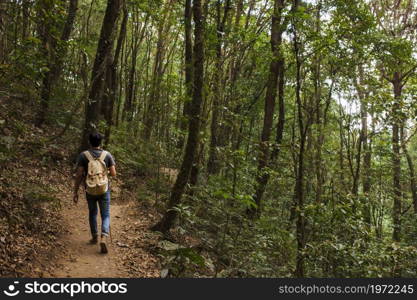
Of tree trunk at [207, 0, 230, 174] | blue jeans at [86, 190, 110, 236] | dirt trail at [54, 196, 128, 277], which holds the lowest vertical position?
dirt trail at [54, 196, 128, 277]

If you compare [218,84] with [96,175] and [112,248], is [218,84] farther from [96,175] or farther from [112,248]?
[112,248]

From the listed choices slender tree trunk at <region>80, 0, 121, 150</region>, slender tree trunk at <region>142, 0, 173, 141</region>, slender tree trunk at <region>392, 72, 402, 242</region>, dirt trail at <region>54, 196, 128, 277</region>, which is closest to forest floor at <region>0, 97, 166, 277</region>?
dirt trail at <region>54, 196, 128, 277</region>

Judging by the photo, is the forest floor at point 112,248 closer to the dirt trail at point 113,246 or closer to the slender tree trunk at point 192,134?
the dirt trail at point 113,246

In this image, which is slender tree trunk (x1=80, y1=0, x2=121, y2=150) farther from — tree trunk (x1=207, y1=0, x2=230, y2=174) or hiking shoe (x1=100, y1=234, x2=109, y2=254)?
hiking shoe (x1=100, y1=234, x2=109, y2=254)

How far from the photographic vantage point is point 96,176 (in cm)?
632

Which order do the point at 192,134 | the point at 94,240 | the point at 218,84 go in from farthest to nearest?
the point at 218,84, the point at 192,134, the point at 94,240

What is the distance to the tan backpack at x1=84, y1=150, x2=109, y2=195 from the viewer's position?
6293 millimetres

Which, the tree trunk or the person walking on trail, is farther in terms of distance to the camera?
the tree trunk

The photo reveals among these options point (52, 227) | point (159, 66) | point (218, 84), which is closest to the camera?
point (52, 227)

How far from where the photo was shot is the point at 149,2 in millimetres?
13578

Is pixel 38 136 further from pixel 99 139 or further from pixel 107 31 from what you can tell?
pixel 99 139

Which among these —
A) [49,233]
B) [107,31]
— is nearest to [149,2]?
[107,31]

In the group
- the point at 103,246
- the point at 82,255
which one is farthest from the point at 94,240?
the point at 82,255

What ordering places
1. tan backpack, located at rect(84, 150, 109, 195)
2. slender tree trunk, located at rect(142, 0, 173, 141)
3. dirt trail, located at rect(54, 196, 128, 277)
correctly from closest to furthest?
1. dirt trail, located at rect(54, 196, 128, 277)
2. tan backpack, located at rect(84, 150, 109, 195)
3. slender tree trunk, located at rect(142, 0, 173, 141)
